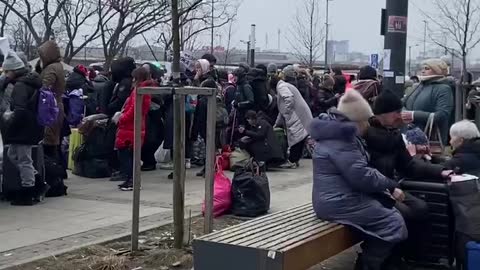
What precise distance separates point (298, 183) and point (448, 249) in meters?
5.18

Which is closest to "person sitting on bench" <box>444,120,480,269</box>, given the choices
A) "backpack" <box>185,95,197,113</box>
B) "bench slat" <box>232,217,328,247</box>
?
"bench slat" <box>232,217,328,247</box>

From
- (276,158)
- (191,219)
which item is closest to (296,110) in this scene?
(276,158)

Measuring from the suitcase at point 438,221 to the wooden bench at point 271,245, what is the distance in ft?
2.62

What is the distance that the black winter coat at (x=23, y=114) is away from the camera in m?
9.00

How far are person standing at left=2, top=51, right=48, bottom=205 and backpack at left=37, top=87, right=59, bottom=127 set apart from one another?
0.05 m

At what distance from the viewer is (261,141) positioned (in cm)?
1247

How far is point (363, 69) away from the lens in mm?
10664

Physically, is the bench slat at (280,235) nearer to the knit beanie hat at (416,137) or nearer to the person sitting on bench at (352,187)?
the person sitting on bench at (352,187)

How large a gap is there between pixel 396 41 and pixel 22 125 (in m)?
4.79

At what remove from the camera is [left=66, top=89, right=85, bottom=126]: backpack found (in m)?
12.1

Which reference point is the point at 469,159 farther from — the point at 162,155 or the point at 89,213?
the point at 162,155

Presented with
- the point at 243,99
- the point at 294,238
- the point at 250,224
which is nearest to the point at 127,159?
the point at 243,99

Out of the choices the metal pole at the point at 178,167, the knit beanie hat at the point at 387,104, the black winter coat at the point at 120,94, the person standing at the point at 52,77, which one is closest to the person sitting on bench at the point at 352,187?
the knit beanie hat at the point at 387,104

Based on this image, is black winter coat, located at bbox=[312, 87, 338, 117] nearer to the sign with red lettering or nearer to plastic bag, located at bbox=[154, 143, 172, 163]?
plastic bag, located at bbox=[154, 143, 172, 163]
